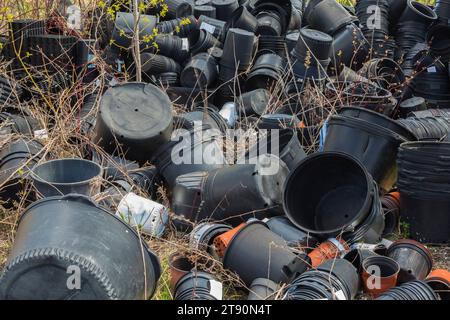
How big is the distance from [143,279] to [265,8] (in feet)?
16.6

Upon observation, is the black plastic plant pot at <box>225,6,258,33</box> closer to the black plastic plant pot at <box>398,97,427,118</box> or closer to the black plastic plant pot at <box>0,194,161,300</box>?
the black plastic plant pot at <box>398,97,427,118</box>

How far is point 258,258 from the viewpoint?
11.9ft

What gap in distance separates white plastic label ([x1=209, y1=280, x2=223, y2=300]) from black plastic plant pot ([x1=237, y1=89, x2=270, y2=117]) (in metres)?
2.80

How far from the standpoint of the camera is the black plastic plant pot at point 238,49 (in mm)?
6336

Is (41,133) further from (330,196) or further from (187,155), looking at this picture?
(330,196)

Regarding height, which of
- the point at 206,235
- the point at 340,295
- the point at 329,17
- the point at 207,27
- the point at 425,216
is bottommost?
the point at 425,216

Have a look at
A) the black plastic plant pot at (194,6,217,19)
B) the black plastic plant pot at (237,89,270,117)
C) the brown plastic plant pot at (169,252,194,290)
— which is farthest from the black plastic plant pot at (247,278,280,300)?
the black plastic plant pot at (194,6,217,19)

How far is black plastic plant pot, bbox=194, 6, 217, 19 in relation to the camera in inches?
286

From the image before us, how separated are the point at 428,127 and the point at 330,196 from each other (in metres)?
1.14

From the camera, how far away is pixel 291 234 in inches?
162

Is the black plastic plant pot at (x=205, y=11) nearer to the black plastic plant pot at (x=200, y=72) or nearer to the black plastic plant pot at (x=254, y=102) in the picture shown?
the black plastic plant pot at (x=200, y=72)

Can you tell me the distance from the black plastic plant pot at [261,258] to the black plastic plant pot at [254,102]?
2.48m

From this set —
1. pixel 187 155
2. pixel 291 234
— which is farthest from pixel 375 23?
pixel 291 234

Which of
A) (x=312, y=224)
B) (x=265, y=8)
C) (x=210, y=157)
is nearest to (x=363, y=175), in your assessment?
(x=312, y=224)
